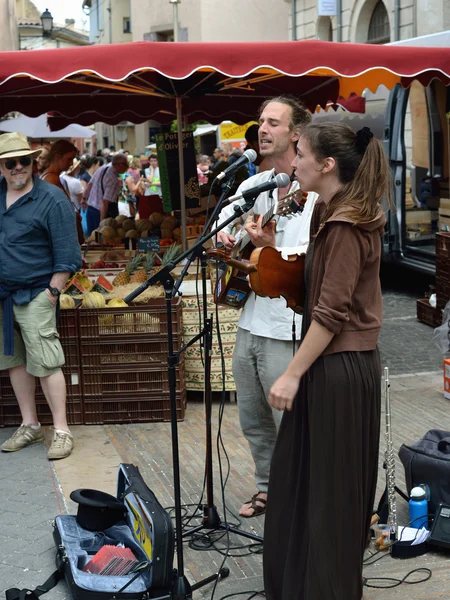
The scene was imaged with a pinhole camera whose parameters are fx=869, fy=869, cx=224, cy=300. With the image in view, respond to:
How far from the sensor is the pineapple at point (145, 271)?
680cm

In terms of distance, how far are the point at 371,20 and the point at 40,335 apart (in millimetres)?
19549

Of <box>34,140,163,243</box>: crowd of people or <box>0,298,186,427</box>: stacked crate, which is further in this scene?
<box>34,140,163,243</box>: crowd of people

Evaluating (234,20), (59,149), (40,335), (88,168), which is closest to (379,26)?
(88,168)

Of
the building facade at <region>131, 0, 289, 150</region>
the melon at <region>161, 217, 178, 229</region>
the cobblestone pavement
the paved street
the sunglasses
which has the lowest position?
the cobblestone pavement

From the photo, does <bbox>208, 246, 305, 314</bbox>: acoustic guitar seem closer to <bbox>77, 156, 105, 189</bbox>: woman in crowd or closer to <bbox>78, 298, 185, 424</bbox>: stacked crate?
<bbox>78, 298, 185, 424</bbox>: stacked crate

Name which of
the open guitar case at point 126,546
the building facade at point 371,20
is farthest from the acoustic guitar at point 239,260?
the building facade at point 371,20

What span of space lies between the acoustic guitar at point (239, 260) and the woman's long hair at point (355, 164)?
1.75ft

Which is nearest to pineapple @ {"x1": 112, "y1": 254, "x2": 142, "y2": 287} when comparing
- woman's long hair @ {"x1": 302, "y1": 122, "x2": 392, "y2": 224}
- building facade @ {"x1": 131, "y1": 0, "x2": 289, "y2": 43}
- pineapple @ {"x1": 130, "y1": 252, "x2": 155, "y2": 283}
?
pineapple @ {"x1": 130, "y1": 252, "x2": 155, "y2": 283}

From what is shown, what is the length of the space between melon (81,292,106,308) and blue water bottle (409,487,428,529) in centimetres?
279

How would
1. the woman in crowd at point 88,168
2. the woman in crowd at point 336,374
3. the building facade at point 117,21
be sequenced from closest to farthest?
the woman in crowd at point 336,374, the woman in crowd at point 88,168, the building facade at point 117,21

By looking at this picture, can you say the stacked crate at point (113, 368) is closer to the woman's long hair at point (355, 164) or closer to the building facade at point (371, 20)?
the woman's long hair at point (355, 164)

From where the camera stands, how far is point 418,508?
166 inches

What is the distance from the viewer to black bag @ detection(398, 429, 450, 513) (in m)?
4.25

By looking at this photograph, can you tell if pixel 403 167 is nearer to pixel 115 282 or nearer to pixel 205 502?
pixel 115 282
